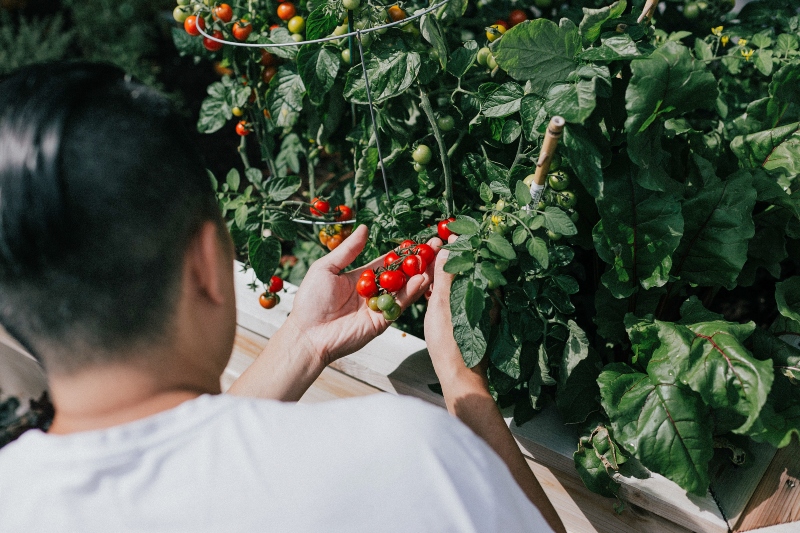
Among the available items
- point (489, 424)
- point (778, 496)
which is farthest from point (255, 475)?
point (778, 496)

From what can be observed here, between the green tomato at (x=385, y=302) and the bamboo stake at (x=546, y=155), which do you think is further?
the green tomato at (x=385, y=302)

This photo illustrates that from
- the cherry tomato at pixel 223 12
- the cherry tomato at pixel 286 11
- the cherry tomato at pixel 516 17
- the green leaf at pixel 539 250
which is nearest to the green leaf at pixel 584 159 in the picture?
the green leaf at pixel 539 250

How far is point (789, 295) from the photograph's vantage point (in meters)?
1.22

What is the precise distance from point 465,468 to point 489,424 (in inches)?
14.7

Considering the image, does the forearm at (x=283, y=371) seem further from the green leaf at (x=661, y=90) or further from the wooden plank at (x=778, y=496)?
the wooden plank at (x=778, y=496)

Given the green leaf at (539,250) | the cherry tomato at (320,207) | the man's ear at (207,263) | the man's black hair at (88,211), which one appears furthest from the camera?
the cherry tomato at (320,207)

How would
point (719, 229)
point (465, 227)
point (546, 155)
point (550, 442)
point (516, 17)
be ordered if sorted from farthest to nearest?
1. point (516, 17)
2. point (550, 442)
3. point (719, 229)
4. point (465, 227)
5. point (546, 155)

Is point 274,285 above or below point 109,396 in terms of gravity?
below

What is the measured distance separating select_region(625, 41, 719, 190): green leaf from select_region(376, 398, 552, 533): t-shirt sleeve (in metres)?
0.59

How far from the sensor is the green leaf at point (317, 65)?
125 cm

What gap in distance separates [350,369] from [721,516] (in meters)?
0.82

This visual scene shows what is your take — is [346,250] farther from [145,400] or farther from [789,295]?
Result: [789,295]

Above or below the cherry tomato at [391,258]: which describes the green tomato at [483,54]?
above

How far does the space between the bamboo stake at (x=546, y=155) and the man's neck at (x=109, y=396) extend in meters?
0.61
